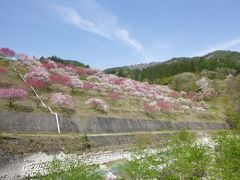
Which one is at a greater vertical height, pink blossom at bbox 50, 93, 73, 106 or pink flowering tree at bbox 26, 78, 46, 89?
pink flowering tree at bbox 26, 78, 46, 89

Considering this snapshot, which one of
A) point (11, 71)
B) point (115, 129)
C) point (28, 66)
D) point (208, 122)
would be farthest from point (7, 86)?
point (208, 122)

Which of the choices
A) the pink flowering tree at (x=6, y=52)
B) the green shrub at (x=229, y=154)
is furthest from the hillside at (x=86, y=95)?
the green shrub at (x=229, y=154)

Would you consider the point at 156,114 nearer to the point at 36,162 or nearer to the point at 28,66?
the point at 28,66

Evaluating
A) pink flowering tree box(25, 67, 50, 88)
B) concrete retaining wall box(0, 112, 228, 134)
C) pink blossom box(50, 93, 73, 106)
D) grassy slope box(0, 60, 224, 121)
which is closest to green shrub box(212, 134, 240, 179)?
concrete retaining wall box(0, 112, 228, 134)

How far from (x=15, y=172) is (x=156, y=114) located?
29524mm

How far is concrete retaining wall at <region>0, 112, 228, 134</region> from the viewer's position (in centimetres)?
2488

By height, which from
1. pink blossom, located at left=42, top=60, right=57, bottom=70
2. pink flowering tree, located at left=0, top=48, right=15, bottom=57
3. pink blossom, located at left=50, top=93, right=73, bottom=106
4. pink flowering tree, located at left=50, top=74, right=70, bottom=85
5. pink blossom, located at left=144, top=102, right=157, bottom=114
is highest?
pink flowering tree, located at left=0, top=48, right=15, bottom=57

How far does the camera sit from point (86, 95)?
41.6 m

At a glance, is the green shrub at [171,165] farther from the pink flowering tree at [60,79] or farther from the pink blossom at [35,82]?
the pink flowering tree at [60,79]

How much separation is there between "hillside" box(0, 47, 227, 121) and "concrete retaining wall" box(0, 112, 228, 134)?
2.07 meters

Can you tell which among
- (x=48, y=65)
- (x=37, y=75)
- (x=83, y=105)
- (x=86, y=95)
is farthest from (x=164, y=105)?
(x=37, y=75)

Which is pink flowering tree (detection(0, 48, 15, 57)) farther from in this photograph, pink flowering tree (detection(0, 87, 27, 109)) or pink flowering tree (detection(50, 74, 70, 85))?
pink flowering tree (detection(0, 87, 27, 109))

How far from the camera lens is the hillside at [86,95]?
33.7 m

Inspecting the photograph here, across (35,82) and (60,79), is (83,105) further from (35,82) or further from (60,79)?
(35,82)
